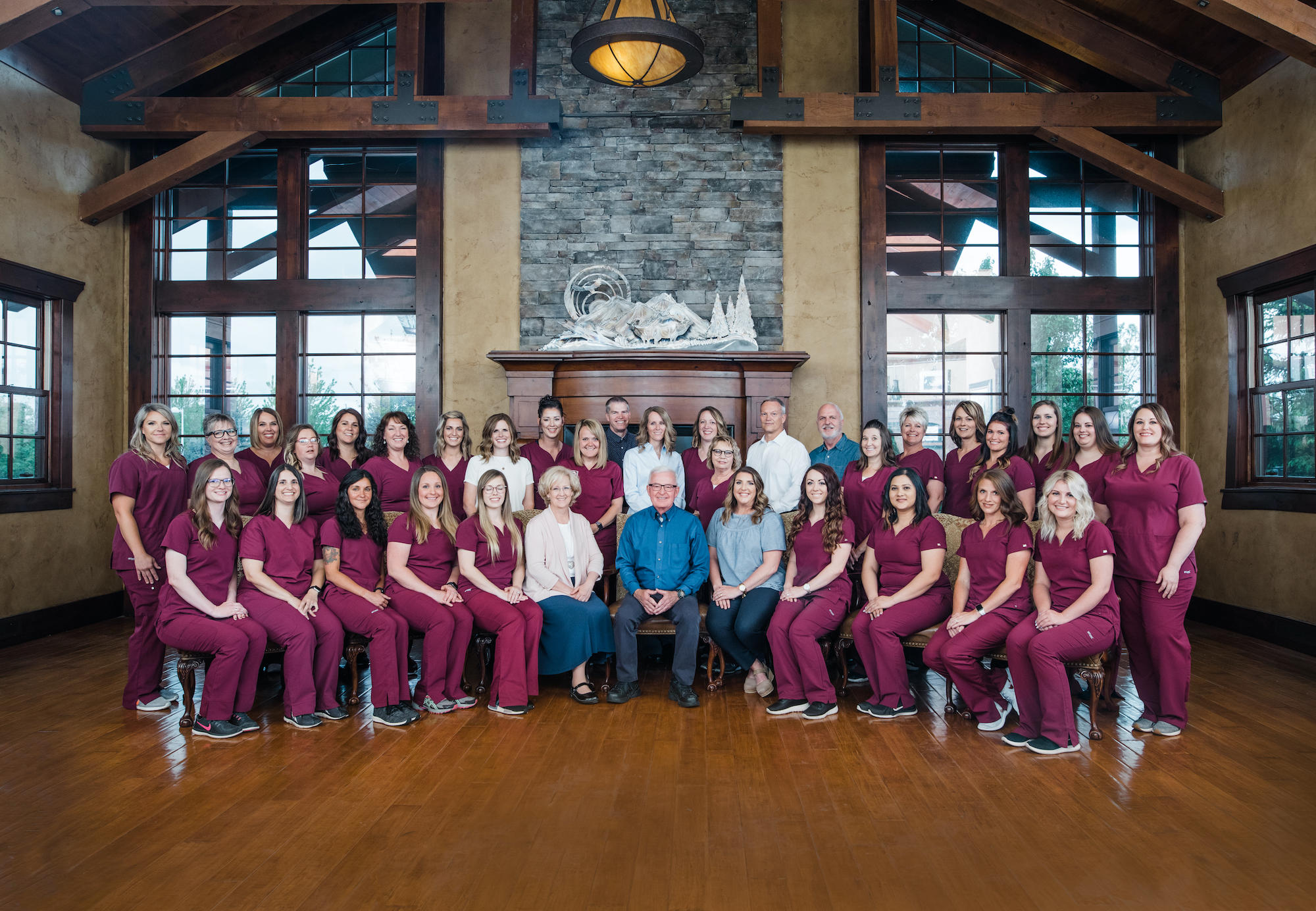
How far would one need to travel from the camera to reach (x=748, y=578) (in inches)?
172

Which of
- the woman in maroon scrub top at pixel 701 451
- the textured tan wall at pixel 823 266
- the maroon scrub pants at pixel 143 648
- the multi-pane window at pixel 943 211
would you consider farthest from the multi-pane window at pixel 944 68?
the maroon scrub pants at pixel 143 648

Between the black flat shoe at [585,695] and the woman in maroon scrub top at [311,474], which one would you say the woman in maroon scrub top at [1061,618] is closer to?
the black flat shoe at [585,695]

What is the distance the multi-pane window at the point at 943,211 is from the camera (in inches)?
277

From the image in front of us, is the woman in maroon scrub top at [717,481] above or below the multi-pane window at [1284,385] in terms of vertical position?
below

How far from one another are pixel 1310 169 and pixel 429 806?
627cm

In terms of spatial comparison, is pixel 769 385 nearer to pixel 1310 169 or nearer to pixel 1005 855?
pixel 1310 169

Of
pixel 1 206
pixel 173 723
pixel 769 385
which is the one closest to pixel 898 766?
pixel 173 723

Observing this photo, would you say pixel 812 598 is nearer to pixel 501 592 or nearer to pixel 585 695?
pixel 585 695

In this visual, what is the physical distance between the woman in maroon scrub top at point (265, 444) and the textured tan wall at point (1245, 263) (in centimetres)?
630

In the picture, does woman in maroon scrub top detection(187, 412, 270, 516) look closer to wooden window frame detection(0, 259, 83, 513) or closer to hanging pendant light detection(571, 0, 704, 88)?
wooden window frame detection(0, 259, 83, 513)

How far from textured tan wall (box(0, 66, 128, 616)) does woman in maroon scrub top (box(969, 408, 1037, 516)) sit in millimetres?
6180

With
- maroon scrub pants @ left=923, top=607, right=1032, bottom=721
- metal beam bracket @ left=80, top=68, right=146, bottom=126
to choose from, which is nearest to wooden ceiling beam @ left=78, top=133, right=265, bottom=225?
metal beam bracket @ left=80, top=68, right=146, bottom=126

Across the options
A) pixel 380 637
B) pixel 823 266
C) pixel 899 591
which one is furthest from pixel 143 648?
pixel 823 266

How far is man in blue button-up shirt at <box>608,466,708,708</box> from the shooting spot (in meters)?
4.17
